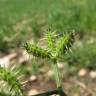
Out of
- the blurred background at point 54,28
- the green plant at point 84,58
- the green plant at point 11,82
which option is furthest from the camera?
the green plant at point 84,58

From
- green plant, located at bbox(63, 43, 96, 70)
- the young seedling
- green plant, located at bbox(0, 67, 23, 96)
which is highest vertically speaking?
the young seedling

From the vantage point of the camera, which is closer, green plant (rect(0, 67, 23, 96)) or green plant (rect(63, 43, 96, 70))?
green plant (rect(0, 67, 23, 96))

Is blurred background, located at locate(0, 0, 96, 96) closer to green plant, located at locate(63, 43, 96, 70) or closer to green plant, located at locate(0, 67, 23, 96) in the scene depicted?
green plant, located at locate(63, 43, 96, 70)

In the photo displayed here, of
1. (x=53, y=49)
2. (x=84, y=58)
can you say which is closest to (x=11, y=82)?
(x=53, y=49)

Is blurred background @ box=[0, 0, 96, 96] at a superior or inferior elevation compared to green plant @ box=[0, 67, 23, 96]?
inferior

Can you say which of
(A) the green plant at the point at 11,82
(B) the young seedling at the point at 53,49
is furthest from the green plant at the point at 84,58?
(A) the green plant at the point at 11,82

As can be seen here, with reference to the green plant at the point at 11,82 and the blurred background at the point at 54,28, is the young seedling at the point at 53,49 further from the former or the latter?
the blurred background at the point at 54,28

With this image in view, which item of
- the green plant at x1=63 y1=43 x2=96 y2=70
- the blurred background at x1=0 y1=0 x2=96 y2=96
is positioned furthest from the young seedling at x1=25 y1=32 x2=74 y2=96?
the green plant at x1=63 y1=43 x2=96 y2=70

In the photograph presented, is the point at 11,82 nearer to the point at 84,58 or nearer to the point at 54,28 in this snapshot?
the point at 54,28

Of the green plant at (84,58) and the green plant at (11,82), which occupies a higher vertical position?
the green plant at (11,82)
